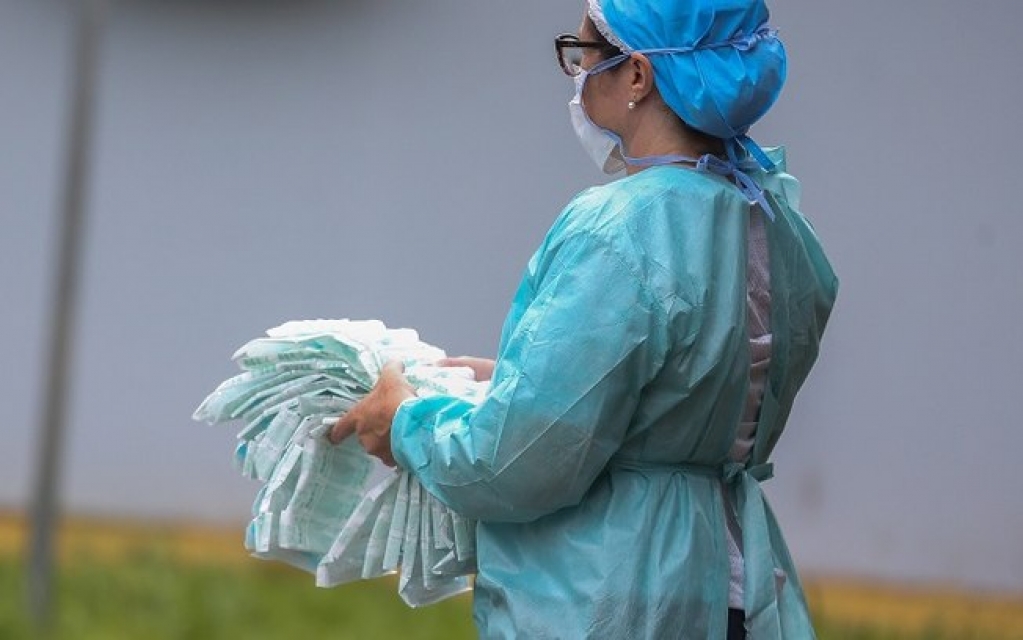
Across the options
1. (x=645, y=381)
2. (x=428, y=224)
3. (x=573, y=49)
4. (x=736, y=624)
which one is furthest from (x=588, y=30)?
(x=428, y=224)

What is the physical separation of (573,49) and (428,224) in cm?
286

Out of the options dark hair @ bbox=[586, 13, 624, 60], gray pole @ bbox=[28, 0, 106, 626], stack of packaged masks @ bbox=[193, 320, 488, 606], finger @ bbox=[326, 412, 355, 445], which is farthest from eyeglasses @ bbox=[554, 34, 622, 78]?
gray pole @ bbox=[28, 0, 106, 626]

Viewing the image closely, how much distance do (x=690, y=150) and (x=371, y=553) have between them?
2.32 feet

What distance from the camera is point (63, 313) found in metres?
5.27

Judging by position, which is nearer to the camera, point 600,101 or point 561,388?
point 561,388

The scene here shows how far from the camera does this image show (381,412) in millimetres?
2535

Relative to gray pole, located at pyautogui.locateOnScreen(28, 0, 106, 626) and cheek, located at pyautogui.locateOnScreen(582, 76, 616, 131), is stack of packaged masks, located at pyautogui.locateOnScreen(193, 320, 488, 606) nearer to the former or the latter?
cheek, located at pyautogui.locateOnScreen(582, 76, 616, 131)

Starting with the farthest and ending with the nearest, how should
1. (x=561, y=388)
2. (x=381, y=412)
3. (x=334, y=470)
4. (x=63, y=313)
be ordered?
(x=63, y=313), (x=334, y=470), (x=381, y=412), (x=561, y=388)

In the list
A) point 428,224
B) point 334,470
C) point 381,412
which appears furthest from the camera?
point 428,224

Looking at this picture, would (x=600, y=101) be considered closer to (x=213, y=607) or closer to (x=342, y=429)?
(x=342, y=429)

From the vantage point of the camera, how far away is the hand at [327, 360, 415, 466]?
2.53 m

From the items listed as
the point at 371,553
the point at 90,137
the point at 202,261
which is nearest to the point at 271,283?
the point at 202,261

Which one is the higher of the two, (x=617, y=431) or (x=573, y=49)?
(x=573, y=49)

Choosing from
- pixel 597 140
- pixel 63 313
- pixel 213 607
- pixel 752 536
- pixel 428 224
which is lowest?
pixel 213 607
